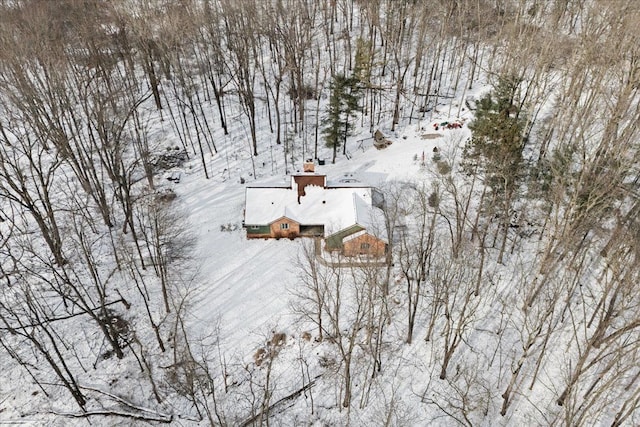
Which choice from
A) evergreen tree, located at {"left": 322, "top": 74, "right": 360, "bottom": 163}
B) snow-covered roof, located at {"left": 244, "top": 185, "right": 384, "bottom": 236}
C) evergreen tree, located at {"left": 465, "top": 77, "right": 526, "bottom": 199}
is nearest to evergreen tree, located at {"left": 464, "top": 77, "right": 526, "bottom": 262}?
evergreen tree, located at {"left": 465, "top": 77, "right": 526, "bottom": 199}

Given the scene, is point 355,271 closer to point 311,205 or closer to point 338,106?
point 311,205

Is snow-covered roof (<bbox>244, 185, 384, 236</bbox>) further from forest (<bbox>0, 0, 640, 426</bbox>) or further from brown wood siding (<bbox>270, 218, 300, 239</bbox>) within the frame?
forest (<bbox>0, 0, 640, 426</bbox>)

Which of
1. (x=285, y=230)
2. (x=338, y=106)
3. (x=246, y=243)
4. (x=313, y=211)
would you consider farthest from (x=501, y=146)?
(x=246, y=243)

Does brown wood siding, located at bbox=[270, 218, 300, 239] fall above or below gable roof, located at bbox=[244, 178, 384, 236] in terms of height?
below

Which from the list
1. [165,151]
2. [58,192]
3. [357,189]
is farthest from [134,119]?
[357,189]

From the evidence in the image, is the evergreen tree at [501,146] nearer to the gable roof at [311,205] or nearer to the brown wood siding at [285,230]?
the gable roof at [311,205]

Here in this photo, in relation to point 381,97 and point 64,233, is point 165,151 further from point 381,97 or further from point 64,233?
point 381,97
